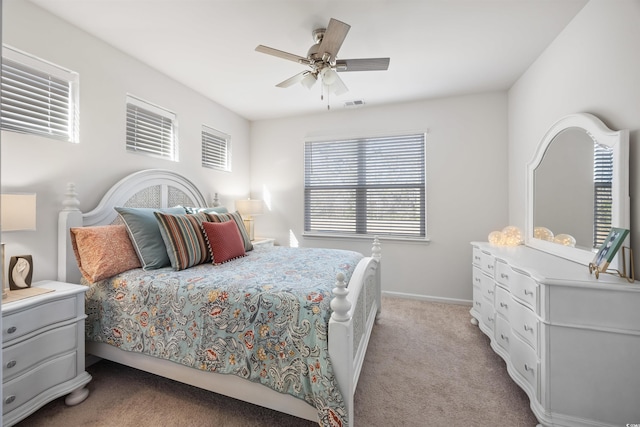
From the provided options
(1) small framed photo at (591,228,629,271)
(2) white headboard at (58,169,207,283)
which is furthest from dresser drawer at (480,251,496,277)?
(2) white headboard at (58,169,207,283)

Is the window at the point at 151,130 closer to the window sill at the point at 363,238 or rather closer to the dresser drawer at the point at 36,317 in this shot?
the dresser drawer at the point at 36,317

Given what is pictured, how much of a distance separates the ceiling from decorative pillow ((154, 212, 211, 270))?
1496 millimetres

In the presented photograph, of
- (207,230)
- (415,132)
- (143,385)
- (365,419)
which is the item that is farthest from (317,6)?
(143,385)

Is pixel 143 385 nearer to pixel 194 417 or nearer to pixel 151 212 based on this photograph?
pixel 194 417

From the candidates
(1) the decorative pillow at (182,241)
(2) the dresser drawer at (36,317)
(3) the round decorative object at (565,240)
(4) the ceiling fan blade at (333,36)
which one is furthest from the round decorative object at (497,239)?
(2) the dresser drawer at (36,317)

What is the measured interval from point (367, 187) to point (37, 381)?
11.5 ft

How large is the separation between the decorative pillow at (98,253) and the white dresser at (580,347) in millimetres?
2757

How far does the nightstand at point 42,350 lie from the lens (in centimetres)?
160

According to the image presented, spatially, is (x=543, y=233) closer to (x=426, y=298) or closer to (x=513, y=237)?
(x=513, y=237)

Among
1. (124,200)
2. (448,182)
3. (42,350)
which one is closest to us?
(42,350)

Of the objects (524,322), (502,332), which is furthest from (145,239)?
(502,332)

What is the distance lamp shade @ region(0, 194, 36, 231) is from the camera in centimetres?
171

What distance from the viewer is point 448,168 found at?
3.66 meters

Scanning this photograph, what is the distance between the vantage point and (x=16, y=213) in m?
1.74
